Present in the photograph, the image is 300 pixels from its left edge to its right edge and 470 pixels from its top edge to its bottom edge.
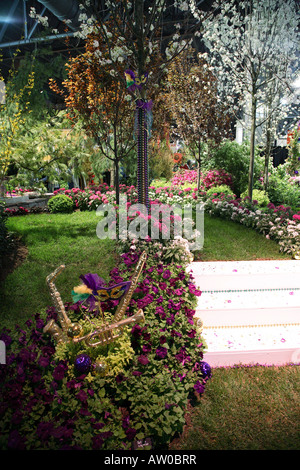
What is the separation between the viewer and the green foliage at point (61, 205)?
318 inches

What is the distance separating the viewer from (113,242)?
204 inches

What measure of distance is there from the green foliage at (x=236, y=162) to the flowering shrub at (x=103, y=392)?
874 cm

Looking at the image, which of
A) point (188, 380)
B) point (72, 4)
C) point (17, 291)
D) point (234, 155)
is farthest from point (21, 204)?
point (188, 380)

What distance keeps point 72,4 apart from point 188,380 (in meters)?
11.0

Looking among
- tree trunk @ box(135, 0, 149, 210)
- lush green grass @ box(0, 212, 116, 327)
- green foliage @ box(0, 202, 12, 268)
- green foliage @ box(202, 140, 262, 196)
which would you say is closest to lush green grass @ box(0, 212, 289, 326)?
lush green grass @ box(0, 212, 116, 327)

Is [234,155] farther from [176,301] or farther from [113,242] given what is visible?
[176,301]

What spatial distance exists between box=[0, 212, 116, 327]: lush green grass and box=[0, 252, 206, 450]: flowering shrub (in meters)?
1.30

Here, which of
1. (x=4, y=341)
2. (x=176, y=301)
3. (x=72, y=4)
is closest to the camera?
(x=4, y=341)

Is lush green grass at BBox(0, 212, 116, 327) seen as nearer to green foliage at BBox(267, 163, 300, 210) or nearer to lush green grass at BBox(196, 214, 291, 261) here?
lush green grass at BBox(196, 214, 291, 261)

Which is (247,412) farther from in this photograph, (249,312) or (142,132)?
(142,132)

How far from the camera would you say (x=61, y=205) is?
8086 mm

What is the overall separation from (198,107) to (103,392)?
355 inches

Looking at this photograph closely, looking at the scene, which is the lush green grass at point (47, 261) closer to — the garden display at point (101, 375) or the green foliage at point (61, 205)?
the garden display at point (101, 375)

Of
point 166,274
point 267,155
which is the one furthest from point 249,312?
point 267,155
